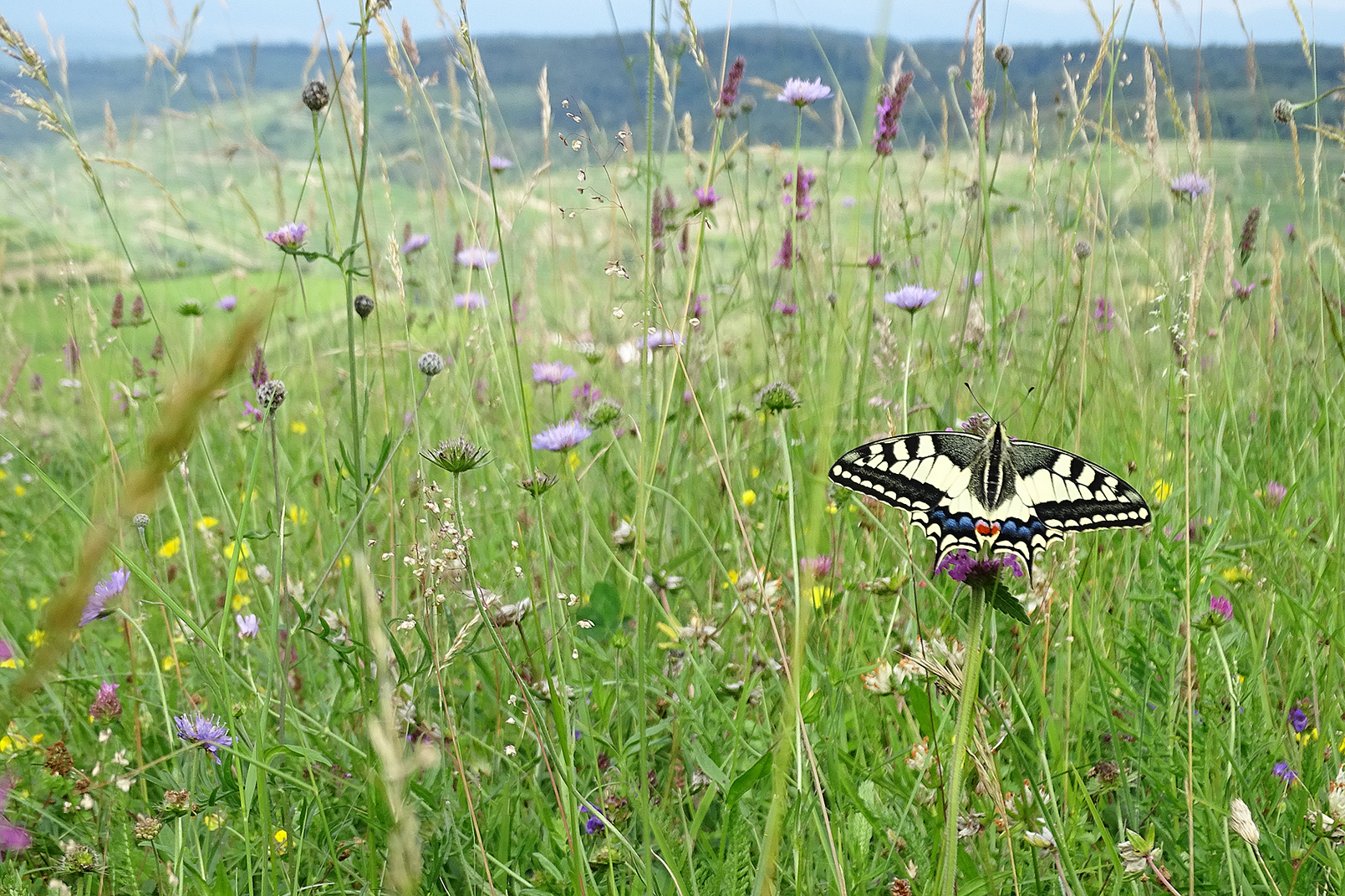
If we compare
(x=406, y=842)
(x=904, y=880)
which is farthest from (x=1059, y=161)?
(x=406, y=842)

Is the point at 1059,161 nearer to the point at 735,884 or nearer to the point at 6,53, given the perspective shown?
the point at 735,884

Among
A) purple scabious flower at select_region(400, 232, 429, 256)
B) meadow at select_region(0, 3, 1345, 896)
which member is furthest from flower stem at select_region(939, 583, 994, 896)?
purple scabious flower at select_region(400, 232, 429, 256)

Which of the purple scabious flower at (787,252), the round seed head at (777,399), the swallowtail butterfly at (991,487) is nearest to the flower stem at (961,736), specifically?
the swallowtail butterfly at (991,487)

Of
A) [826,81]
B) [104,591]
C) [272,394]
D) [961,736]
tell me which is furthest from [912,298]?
[104,591]

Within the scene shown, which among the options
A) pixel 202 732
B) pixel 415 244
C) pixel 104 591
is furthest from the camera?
pixel 415 244

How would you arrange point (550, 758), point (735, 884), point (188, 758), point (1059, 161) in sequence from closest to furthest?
point (735, 884), point (550, 758), point (188, 758), point (1059, 161)

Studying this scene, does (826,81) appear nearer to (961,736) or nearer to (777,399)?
(777,399)
